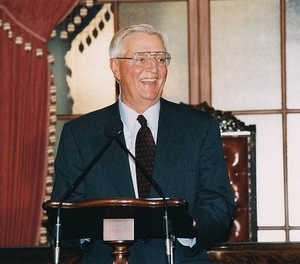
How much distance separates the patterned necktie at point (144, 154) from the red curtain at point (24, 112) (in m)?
2.46

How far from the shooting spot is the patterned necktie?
2320mm

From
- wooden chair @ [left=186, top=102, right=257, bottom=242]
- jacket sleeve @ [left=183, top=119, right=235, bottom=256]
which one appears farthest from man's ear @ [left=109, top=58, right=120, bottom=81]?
wooden chair @ [left=186, top=102, right=257, bottom=242]

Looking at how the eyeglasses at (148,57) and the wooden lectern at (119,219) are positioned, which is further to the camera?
the eyeglasses at (148,57)

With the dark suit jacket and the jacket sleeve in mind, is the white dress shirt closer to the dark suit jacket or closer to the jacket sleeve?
the dark suit jacket

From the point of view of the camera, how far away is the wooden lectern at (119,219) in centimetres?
190

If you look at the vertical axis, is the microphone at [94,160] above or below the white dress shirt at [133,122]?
below

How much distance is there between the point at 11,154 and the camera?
475cm

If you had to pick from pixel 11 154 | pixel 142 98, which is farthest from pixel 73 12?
pixel 142 98

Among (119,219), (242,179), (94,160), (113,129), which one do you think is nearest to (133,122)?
(113,129)

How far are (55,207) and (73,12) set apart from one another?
3.10 meters

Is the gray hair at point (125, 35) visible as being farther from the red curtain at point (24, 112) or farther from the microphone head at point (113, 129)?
the red curtain at point (24, 112)

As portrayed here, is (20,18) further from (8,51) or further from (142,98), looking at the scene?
(142,98)

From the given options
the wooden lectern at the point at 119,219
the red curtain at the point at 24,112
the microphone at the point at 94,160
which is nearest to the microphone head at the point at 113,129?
Answer: the microphone at the point at 94,160

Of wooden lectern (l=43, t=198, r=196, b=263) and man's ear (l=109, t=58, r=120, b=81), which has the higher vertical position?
man's ear (l=109, t=58, r=120, b=81)
